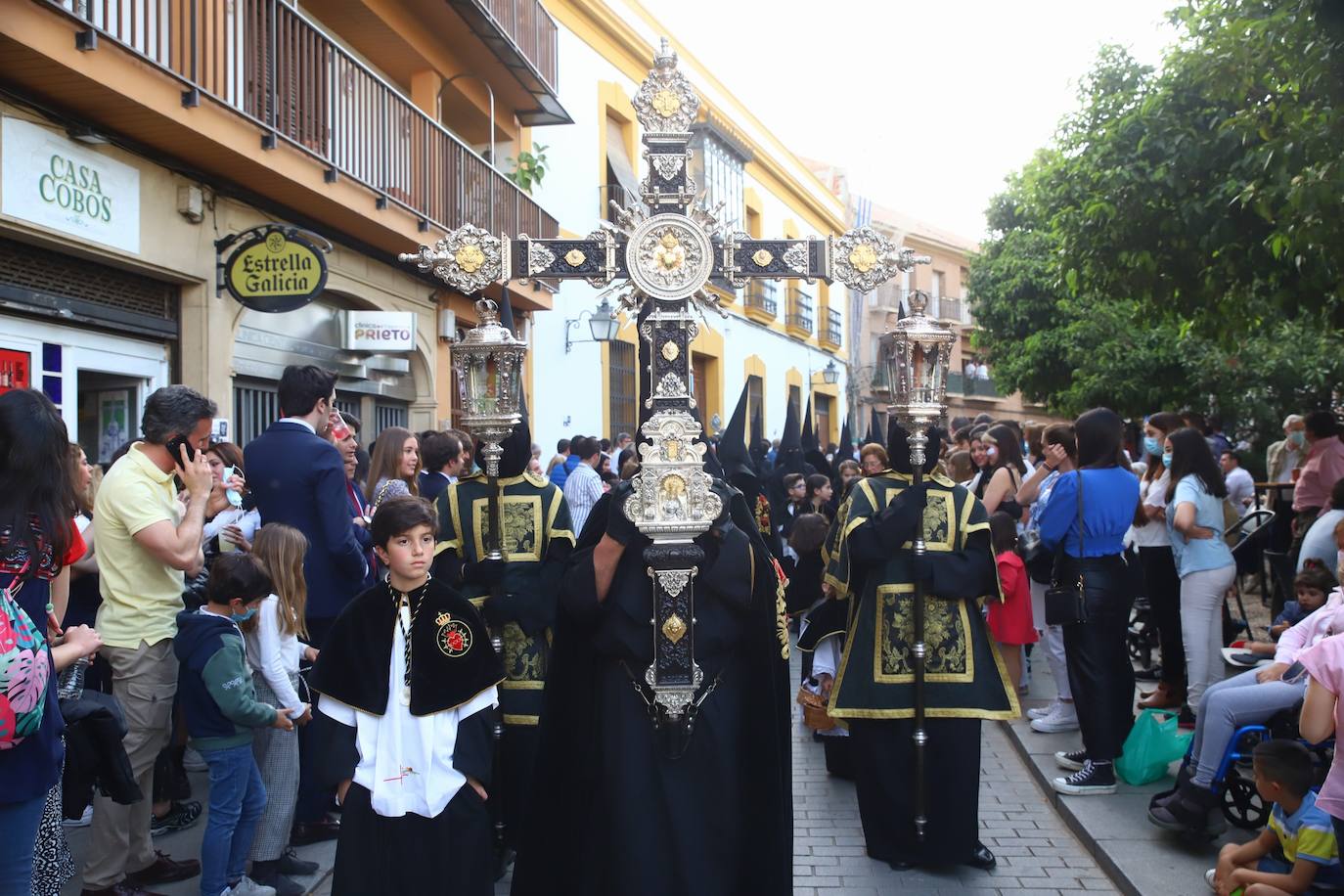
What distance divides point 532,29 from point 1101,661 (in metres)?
11.3

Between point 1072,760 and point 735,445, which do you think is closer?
point 735,445

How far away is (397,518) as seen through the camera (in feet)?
12.1

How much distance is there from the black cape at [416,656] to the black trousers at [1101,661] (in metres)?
3.43

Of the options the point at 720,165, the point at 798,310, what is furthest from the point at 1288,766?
the point at 798,310

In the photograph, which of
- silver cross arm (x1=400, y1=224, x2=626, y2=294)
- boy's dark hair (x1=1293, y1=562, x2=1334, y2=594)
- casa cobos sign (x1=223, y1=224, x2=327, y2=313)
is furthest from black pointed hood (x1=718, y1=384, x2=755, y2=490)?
casa cobos sign (x1=223, y1=224, x2=327, y2=313)

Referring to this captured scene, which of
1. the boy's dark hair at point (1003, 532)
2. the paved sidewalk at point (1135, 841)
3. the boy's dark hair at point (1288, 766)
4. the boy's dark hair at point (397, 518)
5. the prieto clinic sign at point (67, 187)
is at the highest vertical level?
the prieto clinic sign at point (67, 187)

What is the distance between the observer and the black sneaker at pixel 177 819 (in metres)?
5.32

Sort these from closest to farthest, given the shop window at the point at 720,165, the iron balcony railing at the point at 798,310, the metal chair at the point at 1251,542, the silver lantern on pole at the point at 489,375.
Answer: the silver lantern on pole at the point at 489,375
the metal chair at the point at 1251,542
the shop window at the point at 720,165
the iron balcony railing at the point at 798,310

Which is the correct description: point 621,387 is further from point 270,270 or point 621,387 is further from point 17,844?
point 17,844

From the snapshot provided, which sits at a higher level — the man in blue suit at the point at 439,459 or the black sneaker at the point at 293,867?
the man in blue suit at the point at 439,459

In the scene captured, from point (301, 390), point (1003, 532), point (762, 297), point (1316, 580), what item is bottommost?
point (1316, 580)

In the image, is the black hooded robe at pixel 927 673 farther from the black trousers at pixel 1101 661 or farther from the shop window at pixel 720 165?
the shop window at pixel 720 165

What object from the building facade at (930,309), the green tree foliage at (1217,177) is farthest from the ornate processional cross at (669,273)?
the building facade at (930,309)

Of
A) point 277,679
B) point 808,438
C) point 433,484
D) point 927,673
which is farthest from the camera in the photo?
point 808,438
